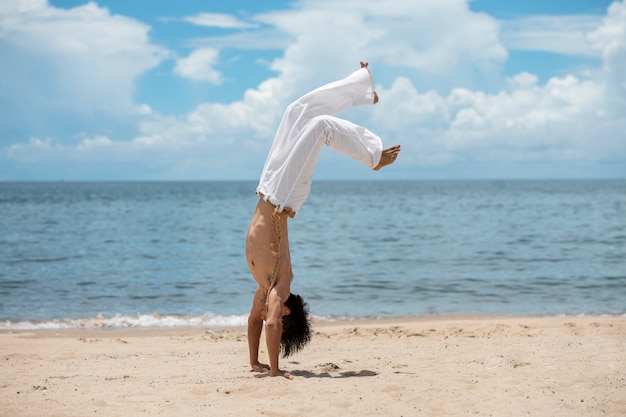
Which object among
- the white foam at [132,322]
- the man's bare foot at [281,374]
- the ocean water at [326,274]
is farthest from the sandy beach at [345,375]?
the ocean water at [326,274]

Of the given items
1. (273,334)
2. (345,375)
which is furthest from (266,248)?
(345,375)

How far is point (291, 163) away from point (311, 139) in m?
0.27

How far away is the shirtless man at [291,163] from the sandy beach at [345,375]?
2.39ft

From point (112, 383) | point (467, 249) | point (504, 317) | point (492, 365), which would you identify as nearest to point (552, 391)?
point (492, 365)

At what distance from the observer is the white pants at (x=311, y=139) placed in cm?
552

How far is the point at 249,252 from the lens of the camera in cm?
590

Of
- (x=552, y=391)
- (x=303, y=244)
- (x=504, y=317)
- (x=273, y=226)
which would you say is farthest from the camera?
(x=303, y=244)

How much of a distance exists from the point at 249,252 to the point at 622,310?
8786mm

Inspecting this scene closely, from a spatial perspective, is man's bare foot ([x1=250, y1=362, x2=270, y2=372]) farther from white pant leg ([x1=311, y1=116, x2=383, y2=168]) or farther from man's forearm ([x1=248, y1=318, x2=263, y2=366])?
white pant leg ([x1=311, y1=116, x2=383, y2=168])

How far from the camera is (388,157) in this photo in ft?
18.3

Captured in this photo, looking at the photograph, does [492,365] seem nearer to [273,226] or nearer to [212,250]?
[273,226]

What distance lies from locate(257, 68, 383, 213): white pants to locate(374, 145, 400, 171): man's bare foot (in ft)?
0.21

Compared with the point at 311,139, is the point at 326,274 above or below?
below

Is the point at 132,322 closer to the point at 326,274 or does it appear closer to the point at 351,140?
the point at 326,274
